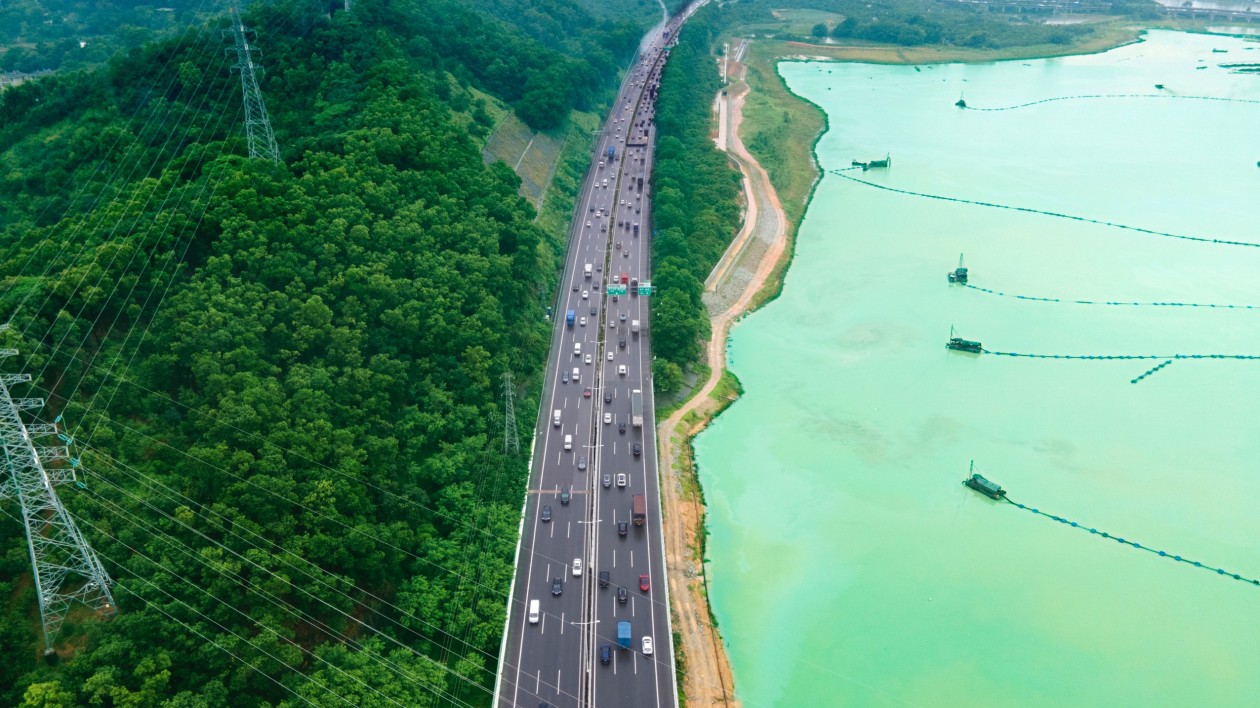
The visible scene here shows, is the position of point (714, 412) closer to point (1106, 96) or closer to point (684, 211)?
point (684, 211)

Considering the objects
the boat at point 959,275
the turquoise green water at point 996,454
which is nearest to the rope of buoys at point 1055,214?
the turquoise green water at point 996,454

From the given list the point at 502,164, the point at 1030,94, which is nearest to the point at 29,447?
the point at 502,164

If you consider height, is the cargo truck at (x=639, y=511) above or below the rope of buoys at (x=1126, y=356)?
below

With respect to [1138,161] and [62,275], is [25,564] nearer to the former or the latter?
[62,275]

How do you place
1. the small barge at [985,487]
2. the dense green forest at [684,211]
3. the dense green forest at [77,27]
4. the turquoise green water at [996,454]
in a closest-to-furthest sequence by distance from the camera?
the turquoise green water at [996,454] < the small barge at [985,487] < the dense green forest at [684,211] < the dense green forest at [77,27]

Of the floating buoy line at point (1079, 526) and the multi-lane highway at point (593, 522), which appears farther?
Answer: the floating buoy line at point (1079, 526)

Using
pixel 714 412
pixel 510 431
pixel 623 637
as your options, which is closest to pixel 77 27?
pixel 510 431

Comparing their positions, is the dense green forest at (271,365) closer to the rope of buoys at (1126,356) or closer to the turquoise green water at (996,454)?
the turquoise green water at (996,454)
